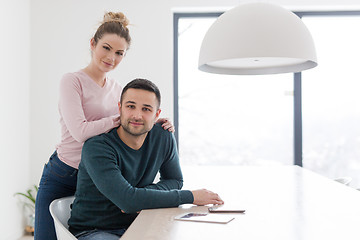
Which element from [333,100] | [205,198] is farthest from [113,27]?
[333,100]

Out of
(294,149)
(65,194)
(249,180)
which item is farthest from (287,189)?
(294,149)

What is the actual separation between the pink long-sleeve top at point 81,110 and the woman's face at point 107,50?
0.10 metres

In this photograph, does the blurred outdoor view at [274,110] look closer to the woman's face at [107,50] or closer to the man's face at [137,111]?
the woman's face at [107,50]

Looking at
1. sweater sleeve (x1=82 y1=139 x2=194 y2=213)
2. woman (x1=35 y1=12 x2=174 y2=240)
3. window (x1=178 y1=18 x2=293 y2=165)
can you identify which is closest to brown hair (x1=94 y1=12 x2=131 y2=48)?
woman (x1=35 y1=12 x2=174 y2=240)

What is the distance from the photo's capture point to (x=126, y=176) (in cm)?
172

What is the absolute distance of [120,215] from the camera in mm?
1688

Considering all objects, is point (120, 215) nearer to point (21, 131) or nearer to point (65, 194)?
point (65, 194)

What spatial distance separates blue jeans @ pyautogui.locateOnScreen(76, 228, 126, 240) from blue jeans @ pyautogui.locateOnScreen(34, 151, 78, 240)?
373 millimetres

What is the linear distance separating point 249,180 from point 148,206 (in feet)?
2.93

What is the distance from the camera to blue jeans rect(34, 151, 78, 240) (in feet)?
6.36

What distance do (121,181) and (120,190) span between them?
0.04 metres

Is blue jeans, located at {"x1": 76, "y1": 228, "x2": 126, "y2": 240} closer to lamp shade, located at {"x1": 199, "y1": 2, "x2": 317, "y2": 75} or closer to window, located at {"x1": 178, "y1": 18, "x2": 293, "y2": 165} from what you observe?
lamp shade, located at {"x1": 199, "y1": 2, "x2": 317, "y2": 75}

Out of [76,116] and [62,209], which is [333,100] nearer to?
[76,116]

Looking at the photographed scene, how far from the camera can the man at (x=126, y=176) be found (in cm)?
155
